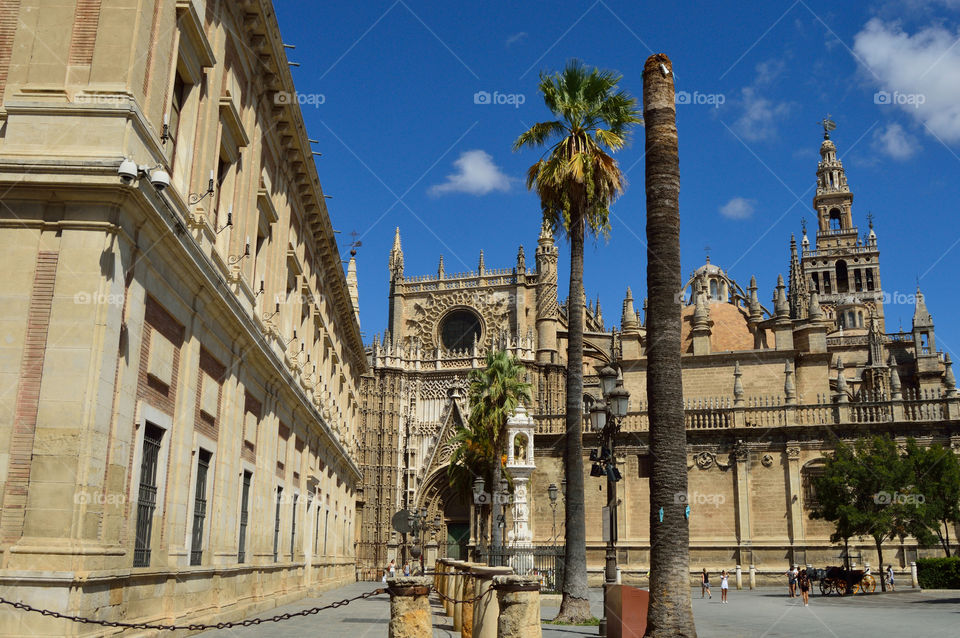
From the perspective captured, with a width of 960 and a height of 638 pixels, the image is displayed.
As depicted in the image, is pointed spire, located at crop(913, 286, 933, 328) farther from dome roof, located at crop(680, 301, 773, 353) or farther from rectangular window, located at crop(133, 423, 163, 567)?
rectangular window, located at crop(133, 423, 163, 567)

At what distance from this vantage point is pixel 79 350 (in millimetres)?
8812

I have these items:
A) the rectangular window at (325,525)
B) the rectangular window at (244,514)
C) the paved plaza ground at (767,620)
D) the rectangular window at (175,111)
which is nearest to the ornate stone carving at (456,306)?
the rectangular window at (325,525)

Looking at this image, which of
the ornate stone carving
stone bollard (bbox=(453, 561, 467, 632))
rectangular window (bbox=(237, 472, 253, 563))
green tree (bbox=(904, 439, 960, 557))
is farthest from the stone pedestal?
the ornate stone carving

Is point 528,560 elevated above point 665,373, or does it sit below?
below

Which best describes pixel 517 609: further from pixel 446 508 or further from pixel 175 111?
pixel 446 508

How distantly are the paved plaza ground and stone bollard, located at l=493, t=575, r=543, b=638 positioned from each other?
5.51 m

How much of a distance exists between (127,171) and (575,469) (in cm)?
1416

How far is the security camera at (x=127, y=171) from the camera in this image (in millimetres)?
8805

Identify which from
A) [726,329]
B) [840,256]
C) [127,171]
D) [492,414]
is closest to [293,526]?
[492,414]

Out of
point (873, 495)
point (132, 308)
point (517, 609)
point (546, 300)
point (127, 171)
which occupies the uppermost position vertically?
point (546, 300)

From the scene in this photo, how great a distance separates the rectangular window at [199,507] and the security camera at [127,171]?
5792mm

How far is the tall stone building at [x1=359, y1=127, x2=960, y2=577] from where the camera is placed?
1521 inches

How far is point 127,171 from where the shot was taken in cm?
882

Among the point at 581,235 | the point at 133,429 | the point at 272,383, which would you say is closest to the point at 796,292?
the point at 581,235
